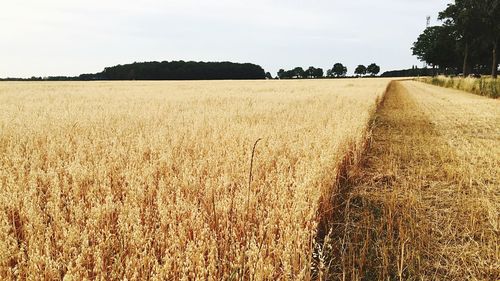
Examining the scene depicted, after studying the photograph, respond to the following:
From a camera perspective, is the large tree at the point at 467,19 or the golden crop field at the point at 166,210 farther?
the large tree at the point at 467,19

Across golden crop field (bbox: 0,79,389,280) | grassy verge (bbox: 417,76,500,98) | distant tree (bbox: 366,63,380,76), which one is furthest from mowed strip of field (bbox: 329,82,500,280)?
distant tree (bbox: 366,63,380,76)

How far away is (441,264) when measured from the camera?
282 centimetres

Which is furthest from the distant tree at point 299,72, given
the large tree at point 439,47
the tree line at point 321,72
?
the large tree at point 439,47

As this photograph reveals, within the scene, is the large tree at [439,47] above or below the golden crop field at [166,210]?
above

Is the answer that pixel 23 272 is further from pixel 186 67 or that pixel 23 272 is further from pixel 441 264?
pixel 186 67

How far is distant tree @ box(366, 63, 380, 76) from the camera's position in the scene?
156125mm

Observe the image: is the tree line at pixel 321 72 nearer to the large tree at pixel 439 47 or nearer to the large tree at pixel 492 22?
the large tree at pixel 439 47

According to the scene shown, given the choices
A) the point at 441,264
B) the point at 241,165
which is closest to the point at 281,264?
A: the point at 441,264

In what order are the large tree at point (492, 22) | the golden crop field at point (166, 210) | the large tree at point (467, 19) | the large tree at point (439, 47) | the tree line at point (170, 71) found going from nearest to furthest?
the golden crop field at point (166, 210)
the large tree at point (492, 22)
the large tree at point (467, 19)
the large tree at point (439, 47)
the tree line at point (170, 71)

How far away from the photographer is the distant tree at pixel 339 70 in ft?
533

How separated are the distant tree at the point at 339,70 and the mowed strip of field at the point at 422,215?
531 ft

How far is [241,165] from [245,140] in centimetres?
150

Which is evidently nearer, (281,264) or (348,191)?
(281,264)

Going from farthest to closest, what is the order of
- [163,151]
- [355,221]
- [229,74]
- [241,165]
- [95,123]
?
[229,74], [95,123], [163,151], [241,165], [355,221]
